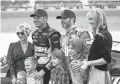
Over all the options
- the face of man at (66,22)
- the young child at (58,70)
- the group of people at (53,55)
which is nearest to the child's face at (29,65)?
the group of people at (53,55)

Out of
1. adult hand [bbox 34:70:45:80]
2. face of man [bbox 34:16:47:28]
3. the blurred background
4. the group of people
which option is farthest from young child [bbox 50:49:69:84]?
the blurred background

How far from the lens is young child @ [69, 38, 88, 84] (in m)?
2.53

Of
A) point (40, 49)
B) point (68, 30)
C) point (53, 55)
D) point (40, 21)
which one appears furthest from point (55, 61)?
point (40, 21)

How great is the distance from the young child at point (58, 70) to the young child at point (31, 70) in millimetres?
176

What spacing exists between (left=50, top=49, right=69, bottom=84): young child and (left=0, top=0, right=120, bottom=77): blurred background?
1.83 meters

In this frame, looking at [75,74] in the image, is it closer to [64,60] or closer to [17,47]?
[64,60]

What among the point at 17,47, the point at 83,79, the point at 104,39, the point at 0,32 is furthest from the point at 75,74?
the point at 0,32

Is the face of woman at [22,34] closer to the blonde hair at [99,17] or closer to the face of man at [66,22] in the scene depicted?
the face of man at [66,22]

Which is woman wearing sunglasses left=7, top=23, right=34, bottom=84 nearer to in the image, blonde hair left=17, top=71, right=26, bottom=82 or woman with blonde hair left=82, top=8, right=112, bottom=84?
blonde hair left=17, top=71, right=26, bottom=82

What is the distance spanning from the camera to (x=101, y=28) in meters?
2.27

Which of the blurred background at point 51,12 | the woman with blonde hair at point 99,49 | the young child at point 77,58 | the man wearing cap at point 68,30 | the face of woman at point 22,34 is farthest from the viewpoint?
the blurred background at point 51,12

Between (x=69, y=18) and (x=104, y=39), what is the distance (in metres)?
0.58

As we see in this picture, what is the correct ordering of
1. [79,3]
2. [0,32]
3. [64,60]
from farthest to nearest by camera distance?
1. [0,32]
2. [79,3]
3. [64,60]

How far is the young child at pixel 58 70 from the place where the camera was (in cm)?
268
